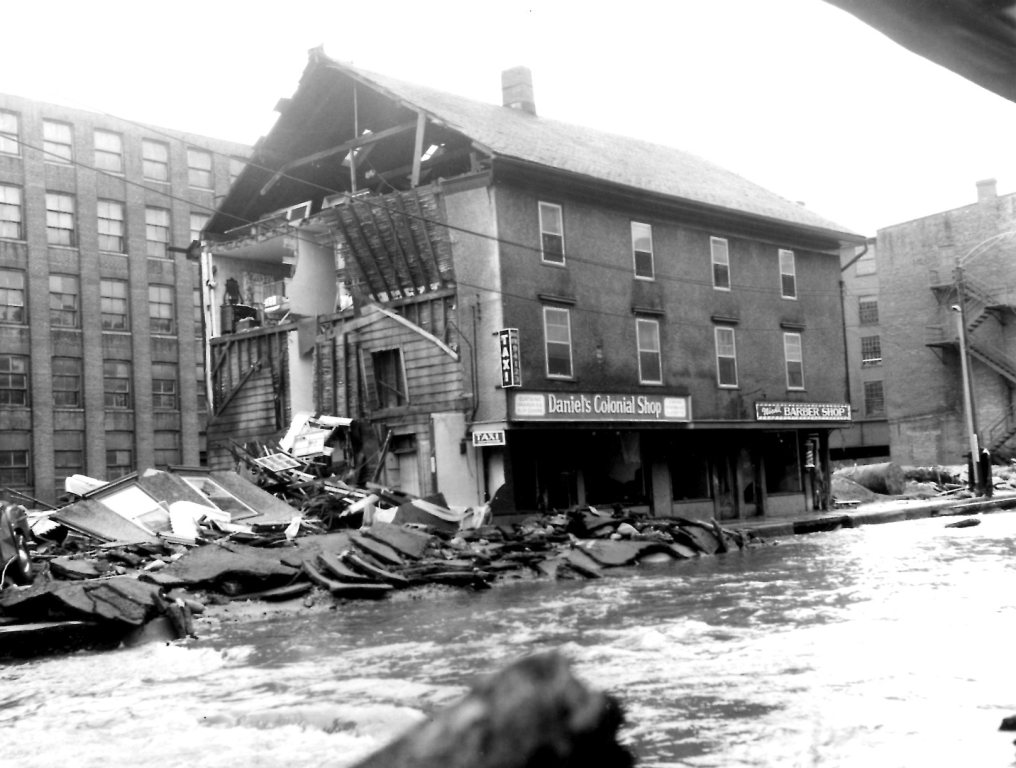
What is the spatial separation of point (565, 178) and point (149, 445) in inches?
1352

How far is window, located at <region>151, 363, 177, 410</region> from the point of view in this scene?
59.3 meters

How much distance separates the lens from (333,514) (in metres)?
25.2

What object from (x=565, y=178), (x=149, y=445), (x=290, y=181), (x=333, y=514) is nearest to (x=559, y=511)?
(x=333, y=514)

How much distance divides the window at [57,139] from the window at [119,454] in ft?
43.7

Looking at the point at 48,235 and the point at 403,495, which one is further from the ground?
the point at 48,235

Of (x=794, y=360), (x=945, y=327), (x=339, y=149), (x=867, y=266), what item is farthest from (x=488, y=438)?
(x=867, y=266)

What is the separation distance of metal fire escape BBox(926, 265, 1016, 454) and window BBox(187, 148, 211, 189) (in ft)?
122

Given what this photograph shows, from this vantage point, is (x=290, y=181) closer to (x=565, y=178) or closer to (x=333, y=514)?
(x=565, y=178)

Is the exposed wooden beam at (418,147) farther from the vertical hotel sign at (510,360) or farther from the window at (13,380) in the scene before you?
the window at (13,380)

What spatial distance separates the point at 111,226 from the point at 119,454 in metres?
11.3

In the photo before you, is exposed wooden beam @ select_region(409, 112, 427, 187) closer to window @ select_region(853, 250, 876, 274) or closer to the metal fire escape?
the metal fire escape

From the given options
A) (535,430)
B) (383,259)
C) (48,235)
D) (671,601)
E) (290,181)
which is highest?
(48,235)

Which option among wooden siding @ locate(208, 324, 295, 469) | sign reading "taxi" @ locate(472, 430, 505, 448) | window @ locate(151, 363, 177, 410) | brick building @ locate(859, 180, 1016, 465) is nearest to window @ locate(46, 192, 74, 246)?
window @ locate(151, 363, 177, 410)

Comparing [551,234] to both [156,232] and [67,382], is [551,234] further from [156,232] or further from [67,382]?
[156,232]
